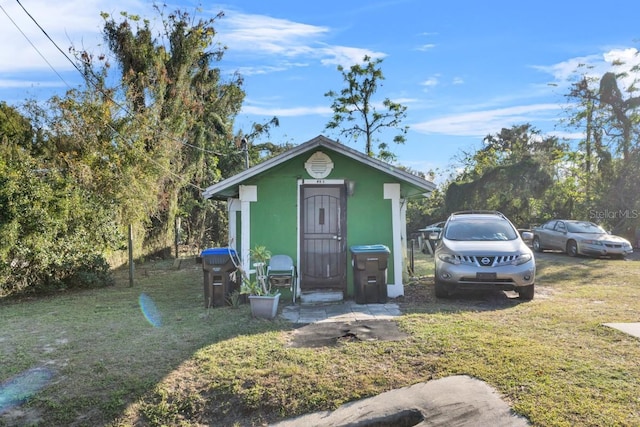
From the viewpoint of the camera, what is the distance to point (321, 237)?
30.2 ft

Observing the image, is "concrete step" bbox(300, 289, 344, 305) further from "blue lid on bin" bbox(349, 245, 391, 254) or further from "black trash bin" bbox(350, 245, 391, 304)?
"blue lid on bin" bbox(349, 245, 391, 254)

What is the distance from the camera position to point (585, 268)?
1273cm

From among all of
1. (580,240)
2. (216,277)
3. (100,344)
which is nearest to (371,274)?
(216,277)

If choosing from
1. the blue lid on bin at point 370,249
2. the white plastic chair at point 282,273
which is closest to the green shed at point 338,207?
the white plastic chair at point 282,273

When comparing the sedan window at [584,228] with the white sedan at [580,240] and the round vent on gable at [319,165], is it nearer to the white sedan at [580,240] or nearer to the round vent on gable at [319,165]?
the white sedan at [580,240]

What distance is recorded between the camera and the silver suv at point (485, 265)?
25.8ft

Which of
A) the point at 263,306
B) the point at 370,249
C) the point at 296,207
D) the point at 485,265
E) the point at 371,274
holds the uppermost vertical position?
the point at 296,207

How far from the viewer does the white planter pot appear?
701 cm

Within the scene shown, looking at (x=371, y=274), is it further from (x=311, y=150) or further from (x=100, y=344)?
(x=100, y=344)

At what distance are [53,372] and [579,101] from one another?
27745 millimetres

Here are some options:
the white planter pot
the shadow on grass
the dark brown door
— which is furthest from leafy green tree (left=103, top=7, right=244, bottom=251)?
the white planter pot

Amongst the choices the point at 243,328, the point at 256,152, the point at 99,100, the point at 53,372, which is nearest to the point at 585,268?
the point at 243,328

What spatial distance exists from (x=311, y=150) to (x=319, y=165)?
0.33 metres

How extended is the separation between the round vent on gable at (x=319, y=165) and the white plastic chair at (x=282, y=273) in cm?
172
